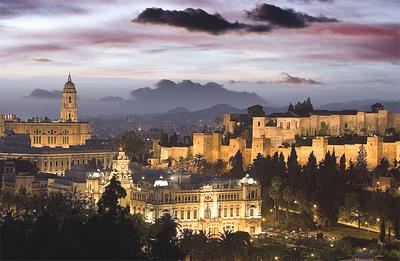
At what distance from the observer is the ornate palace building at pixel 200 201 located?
139 ft

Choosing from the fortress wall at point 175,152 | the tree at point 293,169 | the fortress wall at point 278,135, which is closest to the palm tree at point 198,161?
the fortress wall at point 175,152

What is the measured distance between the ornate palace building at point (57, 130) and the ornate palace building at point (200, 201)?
108ft

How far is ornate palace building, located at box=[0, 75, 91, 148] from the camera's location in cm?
7794

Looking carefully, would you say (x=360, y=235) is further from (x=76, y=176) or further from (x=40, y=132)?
(x=40, y=132)

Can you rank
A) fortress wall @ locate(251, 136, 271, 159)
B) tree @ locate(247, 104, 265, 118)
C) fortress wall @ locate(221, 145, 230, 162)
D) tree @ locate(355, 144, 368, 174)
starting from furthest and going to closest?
tree @ locate(247, 104, 265, 118) < fortress wall @ locate(221, 145, 230, 162) < fortress wall @ locate(251, 136, 271, 159) < tree @ locate(355, 144, 368, 174)

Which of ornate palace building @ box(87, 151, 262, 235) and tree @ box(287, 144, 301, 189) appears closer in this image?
ornate palace building @ box(87, 151, 262, 235)

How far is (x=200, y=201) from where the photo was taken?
43188 mm

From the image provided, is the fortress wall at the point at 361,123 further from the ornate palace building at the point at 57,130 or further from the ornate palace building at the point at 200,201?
the ornate palace building at the point at 57,130

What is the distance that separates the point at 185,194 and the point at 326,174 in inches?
248

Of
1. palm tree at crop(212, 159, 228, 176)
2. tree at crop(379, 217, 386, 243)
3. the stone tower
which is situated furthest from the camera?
the stone tower

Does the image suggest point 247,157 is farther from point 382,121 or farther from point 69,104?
point 69,104

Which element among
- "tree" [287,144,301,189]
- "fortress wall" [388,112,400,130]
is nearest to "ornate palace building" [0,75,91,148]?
"fortress wall" [388,112,400,130]

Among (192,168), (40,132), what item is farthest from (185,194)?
(40,132)

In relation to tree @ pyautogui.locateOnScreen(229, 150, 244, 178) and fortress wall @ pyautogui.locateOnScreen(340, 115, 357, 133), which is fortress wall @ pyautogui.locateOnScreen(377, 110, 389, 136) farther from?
tree @ pyautogui.locateOnScreen(229, 150, 244, 178)
